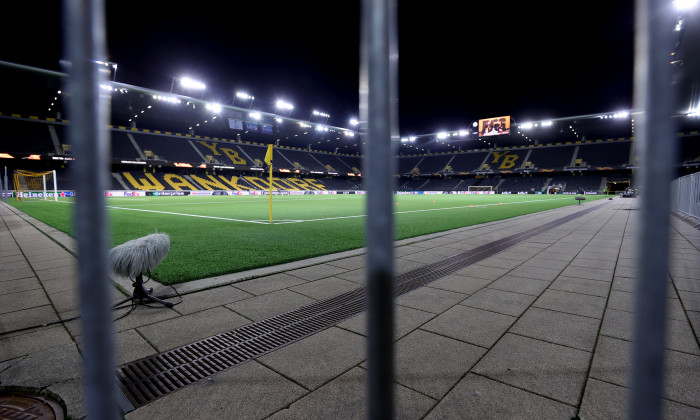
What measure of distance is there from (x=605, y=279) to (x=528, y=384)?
2.71 meters

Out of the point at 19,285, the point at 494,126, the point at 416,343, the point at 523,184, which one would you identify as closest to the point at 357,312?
the point at 416,343

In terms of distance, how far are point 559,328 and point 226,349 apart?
2.40 metres

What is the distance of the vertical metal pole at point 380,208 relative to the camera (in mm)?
597

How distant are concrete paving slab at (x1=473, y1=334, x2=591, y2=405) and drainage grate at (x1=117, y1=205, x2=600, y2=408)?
1111mm

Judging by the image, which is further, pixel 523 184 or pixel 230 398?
pixel 523 184

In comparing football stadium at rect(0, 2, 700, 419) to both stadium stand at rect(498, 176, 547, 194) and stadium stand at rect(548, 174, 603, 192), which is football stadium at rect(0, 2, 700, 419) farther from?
stadium stand at rect(548, 174, 603, 192)

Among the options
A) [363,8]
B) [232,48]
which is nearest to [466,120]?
[232,48]

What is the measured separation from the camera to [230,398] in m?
A: 1.65

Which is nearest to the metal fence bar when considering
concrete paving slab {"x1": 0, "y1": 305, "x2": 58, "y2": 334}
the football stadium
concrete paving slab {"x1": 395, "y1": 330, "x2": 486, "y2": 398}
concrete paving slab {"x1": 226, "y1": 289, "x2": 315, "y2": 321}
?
the football stadium

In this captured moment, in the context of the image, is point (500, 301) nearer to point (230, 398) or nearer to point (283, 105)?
point (230, 398)

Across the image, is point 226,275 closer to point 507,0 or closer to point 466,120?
point 507,0

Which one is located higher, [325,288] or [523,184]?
[523,184]

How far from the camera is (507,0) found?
41.6 ft

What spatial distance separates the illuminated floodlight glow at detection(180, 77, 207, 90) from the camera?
3922 centimetres
